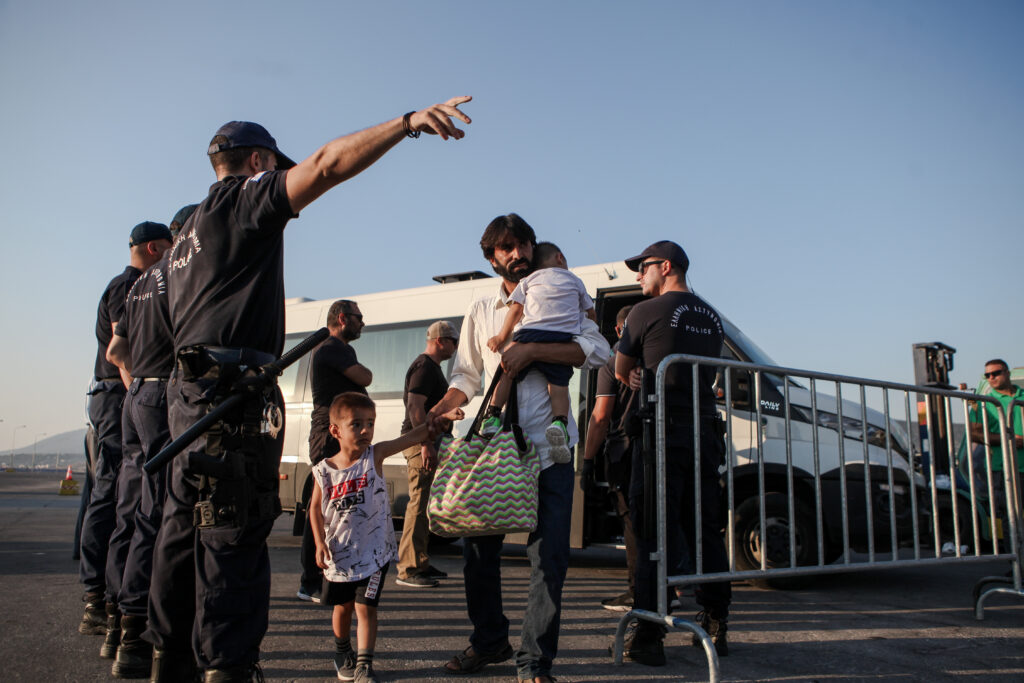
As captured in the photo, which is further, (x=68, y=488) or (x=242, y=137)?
(x=68, y=488)

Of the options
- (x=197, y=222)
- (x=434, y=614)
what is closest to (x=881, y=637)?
(x=434, y=614)

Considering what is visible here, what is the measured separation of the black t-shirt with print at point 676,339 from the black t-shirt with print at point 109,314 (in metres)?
2.83

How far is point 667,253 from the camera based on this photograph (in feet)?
13.9

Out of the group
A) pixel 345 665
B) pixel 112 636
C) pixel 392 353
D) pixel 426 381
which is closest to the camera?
pixel 345 665

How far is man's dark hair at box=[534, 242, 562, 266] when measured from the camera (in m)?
3.56

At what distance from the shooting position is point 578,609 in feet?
16.7

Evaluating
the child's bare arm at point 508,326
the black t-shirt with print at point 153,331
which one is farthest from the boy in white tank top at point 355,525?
the black t-shirt with print at point 153,331

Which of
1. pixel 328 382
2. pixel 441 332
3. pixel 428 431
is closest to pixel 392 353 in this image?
pixel 441 332

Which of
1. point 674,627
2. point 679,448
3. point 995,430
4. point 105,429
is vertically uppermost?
point 995,430

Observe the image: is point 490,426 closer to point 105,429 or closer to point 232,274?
point 232,274

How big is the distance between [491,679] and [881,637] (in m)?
2.40

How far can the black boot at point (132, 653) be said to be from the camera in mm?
3256

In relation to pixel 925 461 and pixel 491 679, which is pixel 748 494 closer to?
pixel 925 461

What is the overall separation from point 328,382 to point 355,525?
2.13m
